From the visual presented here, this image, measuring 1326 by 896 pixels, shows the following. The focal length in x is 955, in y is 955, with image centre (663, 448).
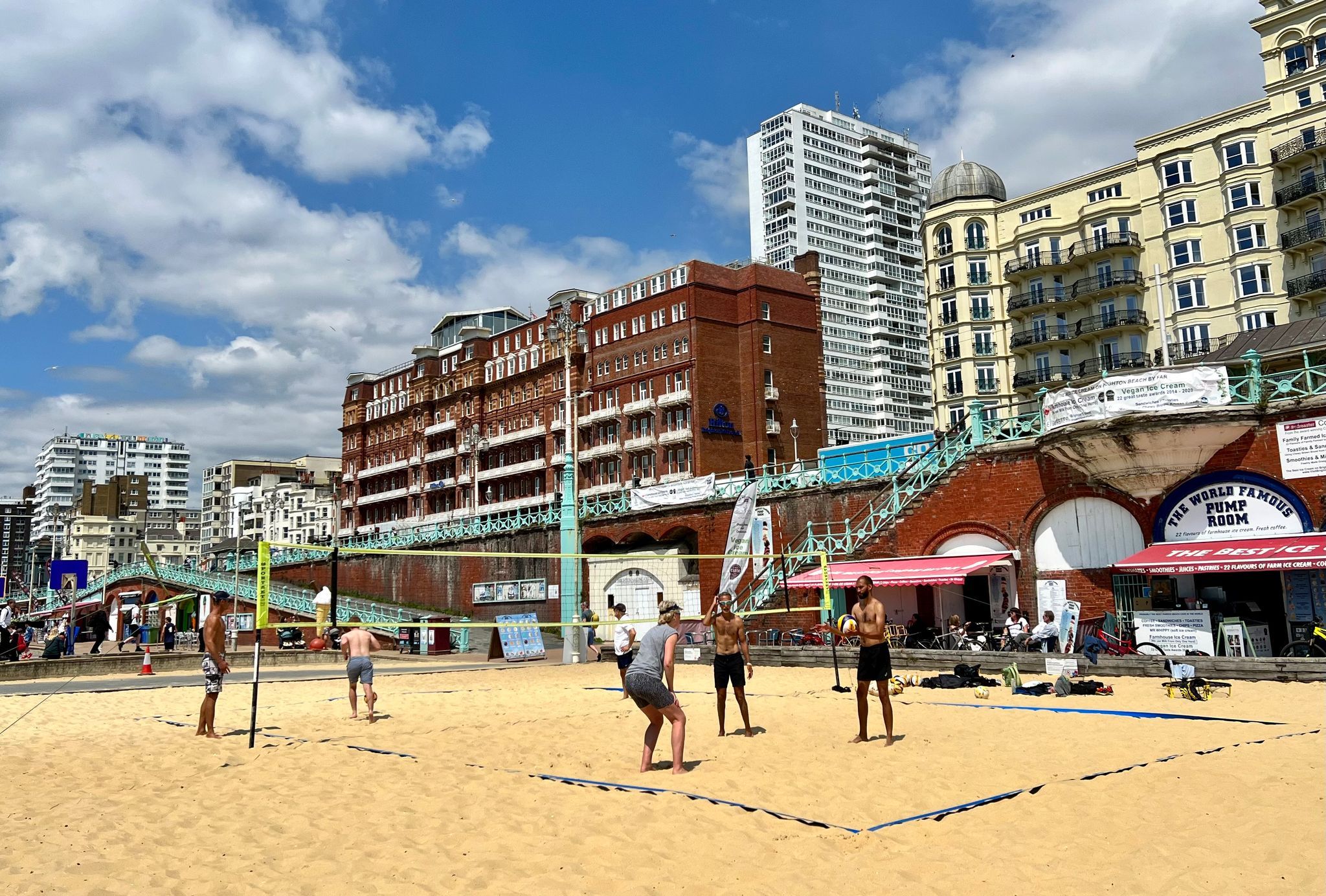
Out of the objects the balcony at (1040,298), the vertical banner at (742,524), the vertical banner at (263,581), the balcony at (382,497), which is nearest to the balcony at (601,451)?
the balcony at (382,497)

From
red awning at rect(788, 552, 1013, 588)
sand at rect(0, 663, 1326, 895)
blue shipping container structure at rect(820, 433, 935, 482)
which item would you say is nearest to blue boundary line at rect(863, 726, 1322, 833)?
sand at rect(0, 663, 1326, 895)

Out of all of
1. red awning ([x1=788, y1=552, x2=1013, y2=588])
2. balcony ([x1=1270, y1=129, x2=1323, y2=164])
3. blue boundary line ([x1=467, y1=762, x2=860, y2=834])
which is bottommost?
A: blue boundary line ([x1=467, y1=762, x2=860, y2=834])

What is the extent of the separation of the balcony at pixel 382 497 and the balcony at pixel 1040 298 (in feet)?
165

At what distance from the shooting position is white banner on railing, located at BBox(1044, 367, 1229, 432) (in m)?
19.8

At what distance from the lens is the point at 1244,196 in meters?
45.0

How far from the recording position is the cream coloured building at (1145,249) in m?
43.3

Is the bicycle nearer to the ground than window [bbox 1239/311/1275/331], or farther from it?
nearer to the ground

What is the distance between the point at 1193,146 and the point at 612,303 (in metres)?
34.7

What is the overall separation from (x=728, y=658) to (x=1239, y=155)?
151 ft

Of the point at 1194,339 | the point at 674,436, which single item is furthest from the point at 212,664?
the point at 1194,339

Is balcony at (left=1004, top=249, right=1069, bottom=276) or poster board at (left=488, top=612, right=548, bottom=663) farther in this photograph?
balcony at (left=1004, top=249, right=1069, bottom=276)

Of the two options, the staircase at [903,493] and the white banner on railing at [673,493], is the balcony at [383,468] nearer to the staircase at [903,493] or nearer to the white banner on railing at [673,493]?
the white banner on railing at [673,493]

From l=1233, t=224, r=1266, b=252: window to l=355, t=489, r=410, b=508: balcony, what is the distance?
61.5 m

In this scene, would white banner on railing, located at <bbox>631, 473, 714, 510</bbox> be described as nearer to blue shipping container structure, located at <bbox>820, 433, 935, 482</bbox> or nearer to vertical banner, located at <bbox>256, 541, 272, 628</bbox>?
blue shipping container structure, located at <bbox>820, 433, 935, 482</bbox>
